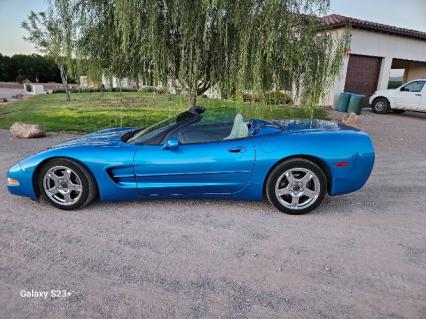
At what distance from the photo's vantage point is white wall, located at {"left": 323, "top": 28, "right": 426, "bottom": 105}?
14.1 m

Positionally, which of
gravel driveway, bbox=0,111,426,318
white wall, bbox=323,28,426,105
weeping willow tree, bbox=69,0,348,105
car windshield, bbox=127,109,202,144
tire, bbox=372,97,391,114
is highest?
white wall, bbox=323,28,426,105

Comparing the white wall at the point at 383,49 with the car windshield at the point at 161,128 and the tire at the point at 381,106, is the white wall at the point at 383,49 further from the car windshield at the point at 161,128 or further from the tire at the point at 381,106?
the car windshield at the point at 161,128

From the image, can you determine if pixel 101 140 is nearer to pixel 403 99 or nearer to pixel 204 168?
pixel 204 168

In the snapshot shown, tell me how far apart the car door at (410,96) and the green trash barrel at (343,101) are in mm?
1885

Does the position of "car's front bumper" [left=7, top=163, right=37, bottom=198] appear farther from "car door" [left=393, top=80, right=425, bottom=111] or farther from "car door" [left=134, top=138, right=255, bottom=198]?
"car door" [left=393, top=80, right=425, bottom=111]

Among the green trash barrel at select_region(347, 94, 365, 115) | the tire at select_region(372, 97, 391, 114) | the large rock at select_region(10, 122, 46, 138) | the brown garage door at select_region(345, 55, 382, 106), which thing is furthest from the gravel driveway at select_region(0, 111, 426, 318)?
the brown garage door at select_region(345, 55, 382, 106)

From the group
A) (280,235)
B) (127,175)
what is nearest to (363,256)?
(280,235)

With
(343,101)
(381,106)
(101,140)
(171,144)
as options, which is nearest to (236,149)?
(171,144)

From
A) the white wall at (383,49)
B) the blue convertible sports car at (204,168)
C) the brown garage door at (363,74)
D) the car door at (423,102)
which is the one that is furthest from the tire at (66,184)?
the brown garage door at (363,74)

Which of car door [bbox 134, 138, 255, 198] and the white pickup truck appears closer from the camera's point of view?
car door [bbox 134, 138, 255, 198]

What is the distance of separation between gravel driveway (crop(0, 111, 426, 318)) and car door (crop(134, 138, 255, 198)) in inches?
12.8

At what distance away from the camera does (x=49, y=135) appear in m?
7.96

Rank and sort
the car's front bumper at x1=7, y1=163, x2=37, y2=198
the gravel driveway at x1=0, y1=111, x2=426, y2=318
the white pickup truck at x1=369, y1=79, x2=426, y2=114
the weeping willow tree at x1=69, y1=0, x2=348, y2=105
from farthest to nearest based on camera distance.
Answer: the white pickup truck at x1=369, y1=79, x2=426, y2=114 < the weeping willow tree at x1=69, y1=0, x2=348, y2=105 < the car's front bumper at x1=7, y1=163, x2=37, y2=198 < the gravel driveway at x1=0, y1=111, x2=426, y2=318

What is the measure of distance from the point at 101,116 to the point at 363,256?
1029 cm
